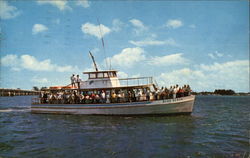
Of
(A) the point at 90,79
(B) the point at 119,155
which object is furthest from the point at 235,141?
(A) the point at 90,79

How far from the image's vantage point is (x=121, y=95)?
864 inches

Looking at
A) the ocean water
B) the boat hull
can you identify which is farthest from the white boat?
the ocean water

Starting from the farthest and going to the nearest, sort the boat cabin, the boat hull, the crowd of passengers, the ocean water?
the boat cabin < the crowd of passengers < the boat hull < the ocean water

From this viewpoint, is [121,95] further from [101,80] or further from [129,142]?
[129,142]

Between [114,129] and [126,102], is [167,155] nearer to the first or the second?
[114,129]

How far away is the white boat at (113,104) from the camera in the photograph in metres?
20.4

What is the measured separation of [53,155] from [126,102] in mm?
12219

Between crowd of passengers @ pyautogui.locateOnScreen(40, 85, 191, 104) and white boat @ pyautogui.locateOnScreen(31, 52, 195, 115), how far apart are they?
0.12 m

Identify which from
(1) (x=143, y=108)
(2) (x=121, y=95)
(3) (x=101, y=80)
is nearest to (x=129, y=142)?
(1) (x=143, y=108)

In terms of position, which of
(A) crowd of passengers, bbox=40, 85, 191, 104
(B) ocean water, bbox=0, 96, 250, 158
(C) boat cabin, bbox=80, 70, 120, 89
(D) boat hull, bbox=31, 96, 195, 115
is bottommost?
(B) ocean water, bbox=0, 96, 250, 158

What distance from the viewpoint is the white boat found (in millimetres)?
20380

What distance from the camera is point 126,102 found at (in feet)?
69.3

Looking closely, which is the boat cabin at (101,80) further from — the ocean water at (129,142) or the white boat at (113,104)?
the ocean water at (129,142)

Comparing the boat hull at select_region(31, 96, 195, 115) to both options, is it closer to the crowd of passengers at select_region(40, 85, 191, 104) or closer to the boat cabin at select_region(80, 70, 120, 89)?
the crowd of passengers at select_region(40, 85, 191, 104)
